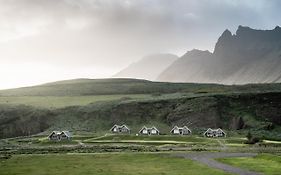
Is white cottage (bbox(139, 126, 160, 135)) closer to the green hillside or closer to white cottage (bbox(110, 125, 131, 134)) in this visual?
white cottage (bbox(110, 125, 131, 134))

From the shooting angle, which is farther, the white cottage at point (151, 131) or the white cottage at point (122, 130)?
the white cottage at point (122, 130)

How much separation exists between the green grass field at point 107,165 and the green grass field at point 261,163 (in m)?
6.55

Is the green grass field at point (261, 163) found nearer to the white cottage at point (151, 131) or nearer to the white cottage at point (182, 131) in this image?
the white cottage at point (182, 131)

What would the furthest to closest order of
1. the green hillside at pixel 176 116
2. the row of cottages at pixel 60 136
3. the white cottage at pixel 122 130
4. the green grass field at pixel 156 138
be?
the green hillside at pixel 176 116
the white cottage at pixel 122 130
the row of cottages at pixel 60 136
the green grass field at pixel 156 138

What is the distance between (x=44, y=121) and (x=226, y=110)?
82.7 metres

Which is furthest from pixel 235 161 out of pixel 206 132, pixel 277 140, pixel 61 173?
pixel 206 132

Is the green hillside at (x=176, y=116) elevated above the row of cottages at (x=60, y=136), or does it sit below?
above

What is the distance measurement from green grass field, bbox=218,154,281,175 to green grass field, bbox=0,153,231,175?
21.5ft

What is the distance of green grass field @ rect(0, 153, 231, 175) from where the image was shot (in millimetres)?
68125

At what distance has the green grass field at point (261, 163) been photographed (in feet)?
216

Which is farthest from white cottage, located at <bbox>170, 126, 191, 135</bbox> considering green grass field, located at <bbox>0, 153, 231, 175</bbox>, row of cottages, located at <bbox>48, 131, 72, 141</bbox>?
green grass field, located at <bbox>0, 153, 231, 175</bbox>

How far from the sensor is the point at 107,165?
77.8 meters

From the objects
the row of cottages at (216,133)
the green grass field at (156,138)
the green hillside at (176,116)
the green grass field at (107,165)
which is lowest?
the green grass field at (107,165)

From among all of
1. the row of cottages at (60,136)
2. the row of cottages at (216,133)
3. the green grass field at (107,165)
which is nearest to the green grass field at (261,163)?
the green grass field at (107,165)
